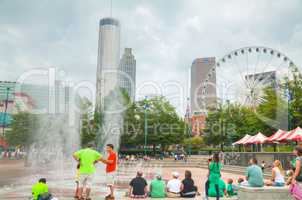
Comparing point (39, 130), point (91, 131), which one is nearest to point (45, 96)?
point (91, 131)

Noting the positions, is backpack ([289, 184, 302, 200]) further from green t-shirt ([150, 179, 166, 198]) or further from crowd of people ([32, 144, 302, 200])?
green t-shirt ([150, 179, 166, 198])

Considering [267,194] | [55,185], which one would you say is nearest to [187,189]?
[267,194]

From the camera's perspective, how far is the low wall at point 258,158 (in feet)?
82.1

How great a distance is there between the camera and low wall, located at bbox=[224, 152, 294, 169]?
25009 millimetres

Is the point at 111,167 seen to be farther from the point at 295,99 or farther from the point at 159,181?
the point at 295,99

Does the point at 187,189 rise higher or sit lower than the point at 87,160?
lower

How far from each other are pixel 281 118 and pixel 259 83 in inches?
408

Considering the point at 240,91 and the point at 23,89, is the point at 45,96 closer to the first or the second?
the point at 23,89

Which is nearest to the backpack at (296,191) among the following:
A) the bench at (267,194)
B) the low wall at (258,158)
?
the bench at (267,194)

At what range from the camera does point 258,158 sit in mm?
30422

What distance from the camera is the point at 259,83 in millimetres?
51969

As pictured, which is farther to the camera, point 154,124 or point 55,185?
point 154,124

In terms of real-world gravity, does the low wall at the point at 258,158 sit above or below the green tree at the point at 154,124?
below

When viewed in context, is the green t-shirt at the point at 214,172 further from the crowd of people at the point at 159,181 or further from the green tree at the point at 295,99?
the green tree at the point at 295,99
